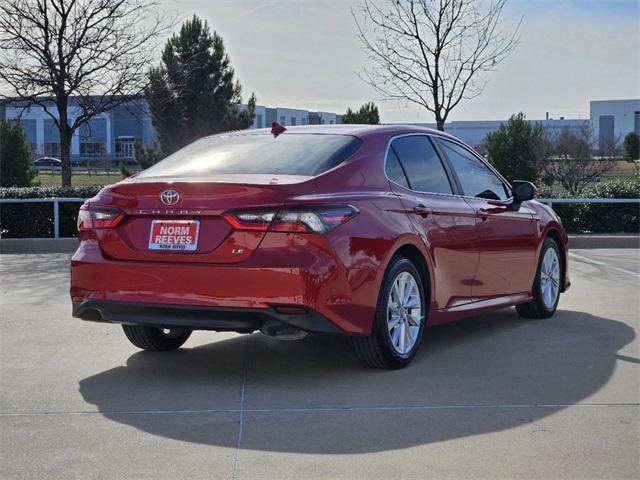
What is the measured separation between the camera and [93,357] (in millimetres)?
6922

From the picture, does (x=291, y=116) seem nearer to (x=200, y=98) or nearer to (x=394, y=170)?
(x=200, y=98)

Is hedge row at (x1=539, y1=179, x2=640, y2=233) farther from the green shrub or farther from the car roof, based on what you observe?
the car roof

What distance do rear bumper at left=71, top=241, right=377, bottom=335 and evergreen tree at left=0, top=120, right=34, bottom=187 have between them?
86.7 ft

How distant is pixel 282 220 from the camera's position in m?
5.65

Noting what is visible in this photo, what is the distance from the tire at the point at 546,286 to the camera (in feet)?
28.1

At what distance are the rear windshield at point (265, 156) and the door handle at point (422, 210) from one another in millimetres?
588

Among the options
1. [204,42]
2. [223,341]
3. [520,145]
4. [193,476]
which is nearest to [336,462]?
[193,476]

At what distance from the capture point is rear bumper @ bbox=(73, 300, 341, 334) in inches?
224

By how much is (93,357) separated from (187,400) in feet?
5.09

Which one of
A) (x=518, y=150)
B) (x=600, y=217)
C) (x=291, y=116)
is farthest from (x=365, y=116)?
(x=291, y=116)

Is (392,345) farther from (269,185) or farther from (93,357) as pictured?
(93,357)

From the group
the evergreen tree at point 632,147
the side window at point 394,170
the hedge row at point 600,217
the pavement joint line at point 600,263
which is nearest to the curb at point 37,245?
the pavement joint line at point 600,263

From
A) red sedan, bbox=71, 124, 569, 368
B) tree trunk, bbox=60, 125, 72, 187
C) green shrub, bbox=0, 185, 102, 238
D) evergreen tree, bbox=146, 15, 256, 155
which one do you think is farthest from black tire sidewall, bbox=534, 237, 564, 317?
evergreen tree, bbox=146, 15, 256, 155

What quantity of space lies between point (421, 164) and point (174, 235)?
2.07 metres
